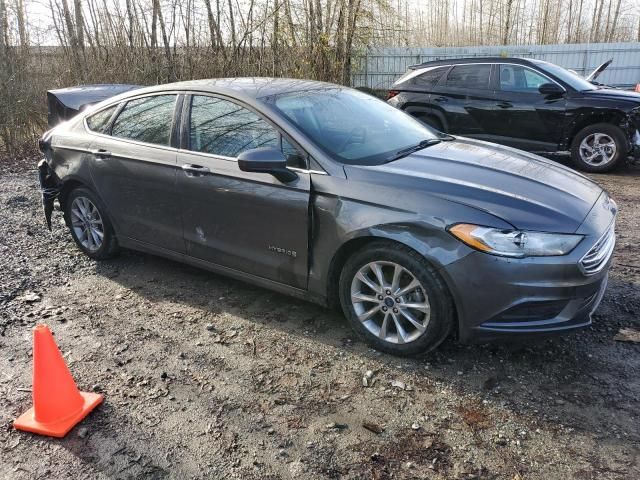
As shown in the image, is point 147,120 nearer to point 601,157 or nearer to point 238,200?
point 238,200

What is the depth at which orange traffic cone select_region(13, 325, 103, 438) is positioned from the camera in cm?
268

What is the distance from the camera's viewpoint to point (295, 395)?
2.96 meters

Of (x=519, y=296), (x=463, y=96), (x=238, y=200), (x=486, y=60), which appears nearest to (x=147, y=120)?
(x=238, y=200)

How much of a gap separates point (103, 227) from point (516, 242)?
3.62 meters

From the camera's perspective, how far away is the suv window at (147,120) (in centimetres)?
410

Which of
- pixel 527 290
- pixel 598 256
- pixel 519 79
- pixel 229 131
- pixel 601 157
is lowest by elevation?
pixel 601 157

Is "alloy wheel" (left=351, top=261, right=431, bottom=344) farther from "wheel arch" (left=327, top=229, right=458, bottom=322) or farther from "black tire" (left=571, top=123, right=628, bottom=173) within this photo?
"black tire" (left=571, top=123, right=628, bottom=173)

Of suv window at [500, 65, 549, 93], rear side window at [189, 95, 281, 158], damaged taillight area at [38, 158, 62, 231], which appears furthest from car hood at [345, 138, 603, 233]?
suv window at [500, 65, 549, 93]

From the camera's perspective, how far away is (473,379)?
3.05 meters

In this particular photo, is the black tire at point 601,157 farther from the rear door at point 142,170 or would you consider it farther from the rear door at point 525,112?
the rear door at point 142,170

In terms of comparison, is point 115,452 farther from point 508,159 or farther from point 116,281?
point 508,159

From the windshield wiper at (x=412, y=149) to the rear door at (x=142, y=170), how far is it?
1677 mm

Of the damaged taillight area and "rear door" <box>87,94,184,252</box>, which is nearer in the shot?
"rear door" <box>87,94,184,252</box>

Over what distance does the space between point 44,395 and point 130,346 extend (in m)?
0.85
